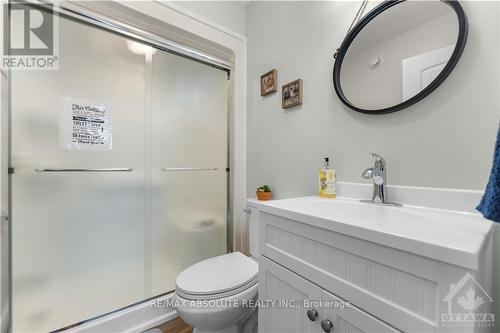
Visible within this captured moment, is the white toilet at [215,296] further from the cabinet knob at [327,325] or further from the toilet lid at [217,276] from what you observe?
the cabinet knob at [327,325]

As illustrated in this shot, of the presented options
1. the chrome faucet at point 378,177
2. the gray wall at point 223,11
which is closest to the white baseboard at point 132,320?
the chrome faucet at point 378,177

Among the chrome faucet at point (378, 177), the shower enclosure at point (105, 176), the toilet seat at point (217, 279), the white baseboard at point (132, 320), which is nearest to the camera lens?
the chrome faucet at point (378, 177)

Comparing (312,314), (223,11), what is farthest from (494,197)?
(223,11)

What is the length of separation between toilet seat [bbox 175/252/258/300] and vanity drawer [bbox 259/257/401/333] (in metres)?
0.22

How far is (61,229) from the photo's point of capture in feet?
3.93

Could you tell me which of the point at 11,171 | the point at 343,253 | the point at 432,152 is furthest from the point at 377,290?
the point at 11,171

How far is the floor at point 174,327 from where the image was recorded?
1374 mm

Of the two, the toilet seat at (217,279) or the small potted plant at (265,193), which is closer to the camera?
the toilet seat at (217,279)

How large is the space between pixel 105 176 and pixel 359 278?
4.73 feet

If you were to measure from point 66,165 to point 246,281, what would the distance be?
120cm

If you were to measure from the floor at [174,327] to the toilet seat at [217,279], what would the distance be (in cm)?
52

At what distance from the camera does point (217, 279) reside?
43.2 inches

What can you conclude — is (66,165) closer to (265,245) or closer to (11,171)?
(11,171)

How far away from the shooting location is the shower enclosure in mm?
1133
